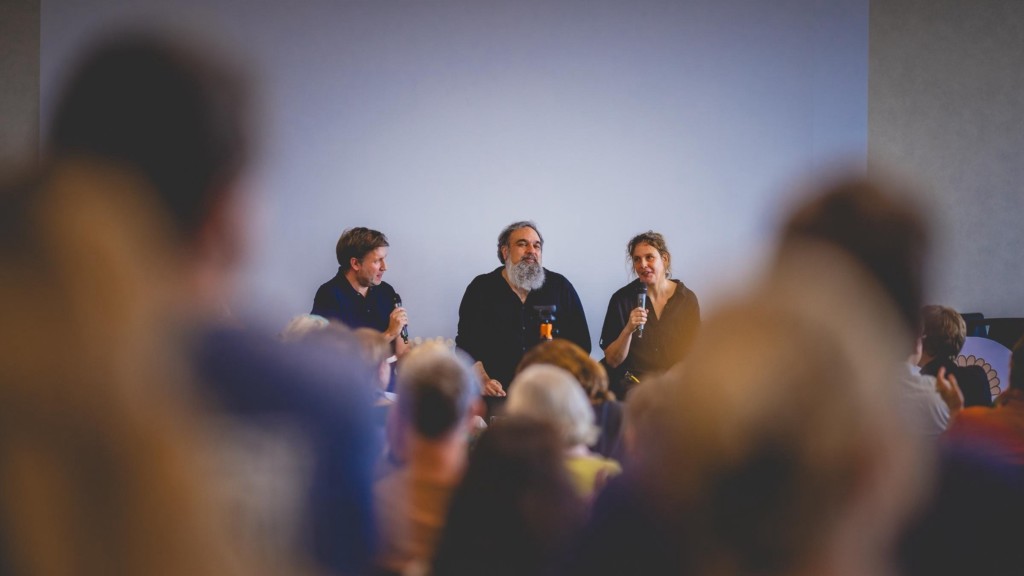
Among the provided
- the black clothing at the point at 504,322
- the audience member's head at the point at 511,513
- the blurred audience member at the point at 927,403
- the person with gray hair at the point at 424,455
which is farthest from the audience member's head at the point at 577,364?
the black clothing at the point at 504,322

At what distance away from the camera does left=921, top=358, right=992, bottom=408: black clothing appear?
333cm

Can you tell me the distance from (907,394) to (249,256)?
6.75 feet

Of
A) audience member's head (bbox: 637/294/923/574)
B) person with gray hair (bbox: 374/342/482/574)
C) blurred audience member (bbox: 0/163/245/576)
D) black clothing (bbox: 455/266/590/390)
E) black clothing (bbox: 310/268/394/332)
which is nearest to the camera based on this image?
blurred audience member (bbox: 0/163/245/576)

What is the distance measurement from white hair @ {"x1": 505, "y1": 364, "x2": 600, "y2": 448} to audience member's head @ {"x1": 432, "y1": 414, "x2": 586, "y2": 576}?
0.54 metres

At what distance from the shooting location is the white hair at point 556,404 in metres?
2.08

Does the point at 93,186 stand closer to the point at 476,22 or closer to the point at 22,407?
the point at 22,407

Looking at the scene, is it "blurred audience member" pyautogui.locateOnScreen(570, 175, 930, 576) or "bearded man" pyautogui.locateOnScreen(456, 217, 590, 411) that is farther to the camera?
"bearded man" pyautogui.locateOnScreen(456, 217, 590, 411)

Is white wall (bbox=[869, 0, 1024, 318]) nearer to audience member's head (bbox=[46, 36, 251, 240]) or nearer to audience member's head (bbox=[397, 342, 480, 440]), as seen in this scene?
audience member's head (bbox=[397, 342, 480, 440])

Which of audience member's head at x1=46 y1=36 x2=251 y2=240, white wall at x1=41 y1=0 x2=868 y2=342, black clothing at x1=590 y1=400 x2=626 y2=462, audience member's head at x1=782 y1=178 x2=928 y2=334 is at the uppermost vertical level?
white wall at x1=41 y1=0 x2=868 y2=342

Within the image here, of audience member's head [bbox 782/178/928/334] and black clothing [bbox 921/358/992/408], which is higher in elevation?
audience member's head [bbox 782/178/928/334]

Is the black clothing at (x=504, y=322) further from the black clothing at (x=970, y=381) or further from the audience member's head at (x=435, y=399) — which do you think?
the audience member's head at (x=435, y=399)

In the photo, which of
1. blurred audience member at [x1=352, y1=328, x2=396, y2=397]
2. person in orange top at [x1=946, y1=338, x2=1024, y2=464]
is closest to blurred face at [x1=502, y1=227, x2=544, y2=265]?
blurred audience member at [x1=352, y1=328, x2=396, y2=397]

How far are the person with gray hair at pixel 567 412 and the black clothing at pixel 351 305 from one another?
2.75 meters

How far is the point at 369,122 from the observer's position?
5.51 meters
